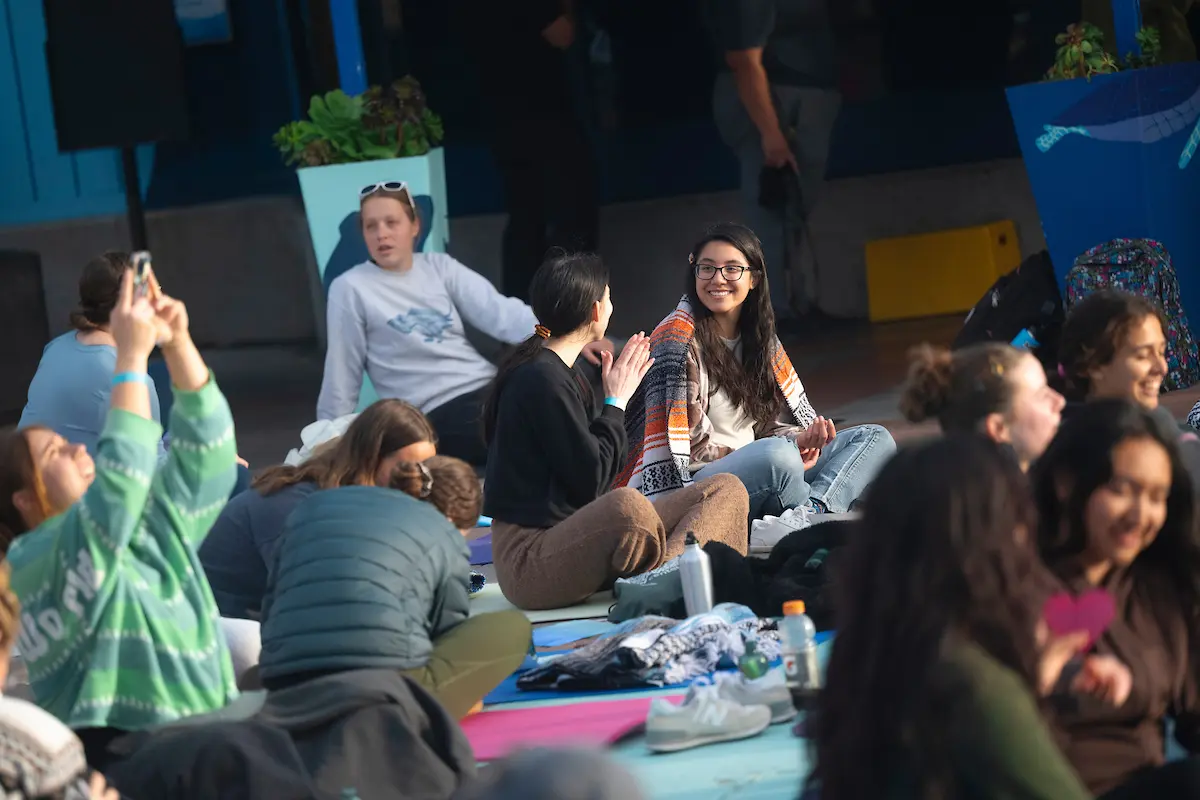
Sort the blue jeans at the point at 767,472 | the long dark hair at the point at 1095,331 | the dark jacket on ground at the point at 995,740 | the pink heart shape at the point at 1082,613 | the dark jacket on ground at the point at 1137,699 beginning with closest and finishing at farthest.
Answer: the dark jacket on ground at the point at 995,740 → the pink heart shape at the point at 1082,613 → the dark jacket on ground at the point at 1137,699 → the long dark hair at the point at 1095,331 → the blue jeans at the point at 767,472

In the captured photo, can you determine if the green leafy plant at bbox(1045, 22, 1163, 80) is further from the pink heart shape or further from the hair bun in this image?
the pink heart shape

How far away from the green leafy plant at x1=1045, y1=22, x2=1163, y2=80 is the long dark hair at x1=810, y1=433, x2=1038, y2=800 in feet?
15.9

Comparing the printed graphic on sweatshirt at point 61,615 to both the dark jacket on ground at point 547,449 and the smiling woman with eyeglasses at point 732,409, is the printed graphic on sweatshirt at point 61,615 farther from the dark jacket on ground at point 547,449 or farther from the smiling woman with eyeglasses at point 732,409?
the smiling woman with eyeglasses at point 732,409

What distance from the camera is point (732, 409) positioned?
5055 millimetres

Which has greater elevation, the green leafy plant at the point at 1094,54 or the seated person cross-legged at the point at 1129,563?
the green leafy plant at the point at 1094,54

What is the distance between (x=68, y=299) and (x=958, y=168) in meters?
5.04

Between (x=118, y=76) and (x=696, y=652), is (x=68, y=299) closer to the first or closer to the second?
(x=118, y=76)

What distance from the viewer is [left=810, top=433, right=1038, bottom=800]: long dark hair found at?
1.89 m

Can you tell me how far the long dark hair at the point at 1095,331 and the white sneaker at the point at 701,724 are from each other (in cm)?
105

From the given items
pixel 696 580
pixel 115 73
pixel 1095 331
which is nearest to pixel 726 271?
pixel 696 580

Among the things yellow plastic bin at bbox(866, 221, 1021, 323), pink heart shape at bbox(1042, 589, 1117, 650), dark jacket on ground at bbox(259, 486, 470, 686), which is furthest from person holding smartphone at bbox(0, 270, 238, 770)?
yellow plastic bin at bbox(866, 221, 1021, 323)

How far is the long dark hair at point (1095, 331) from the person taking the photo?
12.1 feet

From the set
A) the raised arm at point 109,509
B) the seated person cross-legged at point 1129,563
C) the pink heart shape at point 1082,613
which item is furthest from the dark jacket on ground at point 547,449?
the pink heart shape at point 1082,613

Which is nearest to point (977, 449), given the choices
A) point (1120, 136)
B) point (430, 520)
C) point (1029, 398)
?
point (1029, 398)
